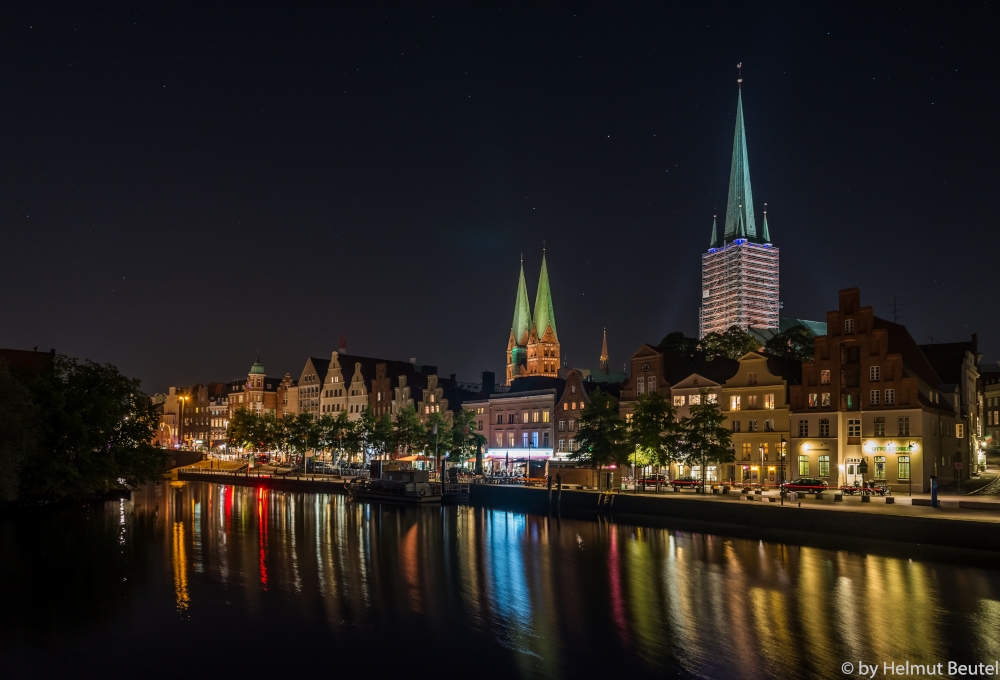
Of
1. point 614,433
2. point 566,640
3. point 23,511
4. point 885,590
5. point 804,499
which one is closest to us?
point 566,640

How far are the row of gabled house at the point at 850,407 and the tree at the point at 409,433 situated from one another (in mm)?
34320

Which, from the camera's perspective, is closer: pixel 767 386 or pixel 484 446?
pixel 767 386

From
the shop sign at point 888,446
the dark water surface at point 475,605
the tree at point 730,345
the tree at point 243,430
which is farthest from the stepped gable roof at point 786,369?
the tree at point 243,430

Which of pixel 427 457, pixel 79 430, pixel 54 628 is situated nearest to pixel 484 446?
pixel 427 457

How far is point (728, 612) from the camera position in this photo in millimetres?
35938

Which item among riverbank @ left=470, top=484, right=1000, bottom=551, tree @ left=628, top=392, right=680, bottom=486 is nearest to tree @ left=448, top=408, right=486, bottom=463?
riverbank @ left=470, top=484, right=1000, bottom=551

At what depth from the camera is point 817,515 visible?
Answer: 53625 millimetres

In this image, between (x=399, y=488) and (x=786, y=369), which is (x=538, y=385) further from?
(x=786, y=369)

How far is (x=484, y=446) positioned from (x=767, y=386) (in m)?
43.2

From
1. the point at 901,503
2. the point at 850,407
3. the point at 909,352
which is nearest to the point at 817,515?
the point at 901,503

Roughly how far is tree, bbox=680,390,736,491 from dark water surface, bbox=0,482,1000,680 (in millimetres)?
16599

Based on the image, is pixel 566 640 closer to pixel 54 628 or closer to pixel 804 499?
pixel 54 628

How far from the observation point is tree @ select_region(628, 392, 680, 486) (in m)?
75.9

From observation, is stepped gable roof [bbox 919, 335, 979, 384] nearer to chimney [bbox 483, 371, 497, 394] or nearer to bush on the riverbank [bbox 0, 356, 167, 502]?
chimney [bbox 483, 371, 497, 394]
